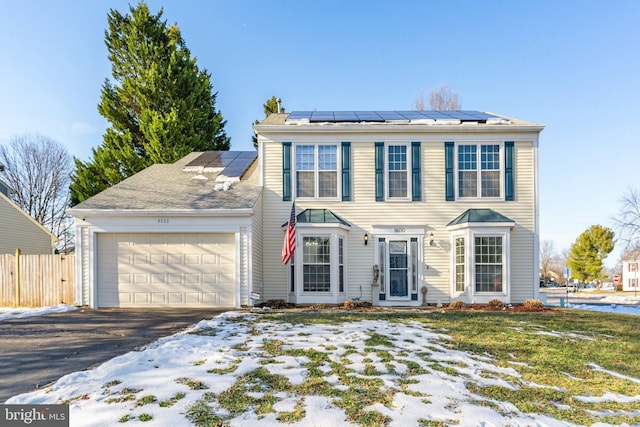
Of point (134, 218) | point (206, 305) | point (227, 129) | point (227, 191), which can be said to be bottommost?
point (206, 305)

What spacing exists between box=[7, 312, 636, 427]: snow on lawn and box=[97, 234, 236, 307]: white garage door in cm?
485

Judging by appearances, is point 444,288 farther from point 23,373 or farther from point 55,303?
point 55,303

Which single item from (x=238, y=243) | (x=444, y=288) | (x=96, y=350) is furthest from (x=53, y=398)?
(x=444, y=288)

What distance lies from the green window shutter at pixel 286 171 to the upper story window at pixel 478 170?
5.66 metres

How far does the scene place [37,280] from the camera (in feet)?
40.3

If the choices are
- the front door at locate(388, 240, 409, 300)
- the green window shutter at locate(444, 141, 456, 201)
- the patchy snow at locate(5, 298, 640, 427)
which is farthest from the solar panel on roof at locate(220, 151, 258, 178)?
the patchy snow at locate(5, 298, 640, 427)

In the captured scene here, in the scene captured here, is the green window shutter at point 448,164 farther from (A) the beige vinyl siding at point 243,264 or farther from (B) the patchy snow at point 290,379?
(B) the patchy snow at point 290,379

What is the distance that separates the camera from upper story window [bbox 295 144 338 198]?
13469mm

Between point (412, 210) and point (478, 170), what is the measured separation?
2.58 metres

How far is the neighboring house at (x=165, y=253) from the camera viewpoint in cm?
1177

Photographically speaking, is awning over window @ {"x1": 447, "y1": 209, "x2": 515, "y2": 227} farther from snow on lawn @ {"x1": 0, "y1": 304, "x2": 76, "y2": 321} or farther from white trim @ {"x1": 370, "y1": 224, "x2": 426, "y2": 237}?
snow on lawn @ {"x1": 0, "y1": 304, "x2": 76, "y2": 321}

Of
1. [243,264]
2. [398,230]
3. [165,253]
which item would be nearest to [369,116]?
[398,230]

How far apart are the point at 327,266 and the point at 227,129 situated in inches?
660

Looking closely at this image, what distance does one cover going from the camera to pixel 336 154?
13.5 meters
